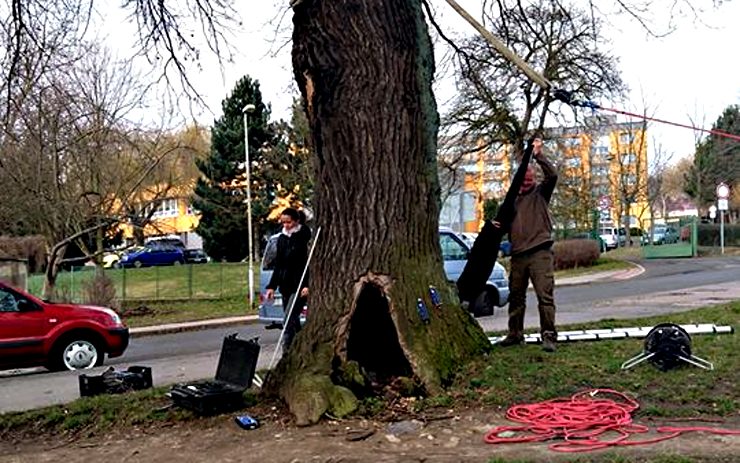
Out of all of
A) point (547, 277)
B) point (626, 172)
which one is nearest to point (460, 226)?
point (547, 277)

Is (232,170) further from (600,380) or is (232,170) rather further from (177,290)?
(600,380)

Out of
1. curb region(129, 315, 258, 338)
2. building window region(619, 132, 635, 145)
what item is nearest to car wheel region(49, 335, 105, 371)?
curb region(129, 315, 258, 338)

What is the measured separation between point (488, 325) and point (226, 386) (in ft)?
27.6

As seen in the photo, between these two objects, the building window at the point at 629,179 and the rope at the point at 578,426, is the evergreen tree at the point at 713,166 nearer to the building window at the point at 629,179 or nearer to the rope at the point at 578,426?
the building window at the point at 629,179

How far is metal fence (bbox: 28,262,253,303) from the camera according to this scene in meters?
26.5

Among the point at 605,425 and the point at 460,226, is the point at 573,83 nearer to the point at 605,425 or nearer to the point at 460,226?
the point at 460,226

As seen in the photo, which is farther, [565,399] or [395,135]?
[395,135]

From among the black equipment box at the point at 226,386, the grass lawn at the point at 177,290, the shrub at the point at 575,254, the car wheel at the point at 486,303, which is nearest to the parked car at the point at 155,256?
the grass lawn at the point at 177,290

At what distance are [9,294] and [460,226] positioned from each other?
54.5 feet

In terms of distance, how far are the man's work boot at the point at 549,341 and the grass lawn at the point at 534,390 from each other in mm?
90

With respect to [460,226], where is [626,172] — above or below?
above

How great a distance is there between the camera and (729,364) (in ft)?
23.3

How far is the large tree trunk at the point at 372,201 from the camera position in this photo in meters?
7.04

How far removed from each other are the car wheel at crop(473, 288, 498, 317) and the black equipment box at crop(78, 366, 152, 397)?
23.5 ft
